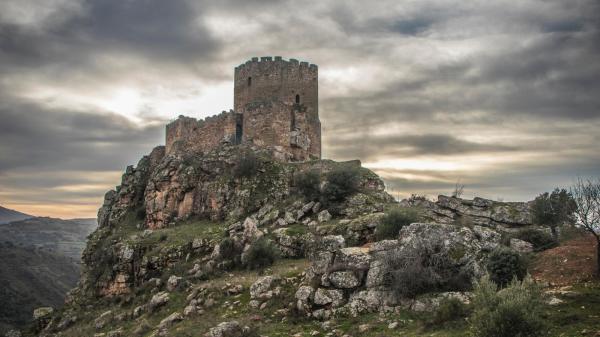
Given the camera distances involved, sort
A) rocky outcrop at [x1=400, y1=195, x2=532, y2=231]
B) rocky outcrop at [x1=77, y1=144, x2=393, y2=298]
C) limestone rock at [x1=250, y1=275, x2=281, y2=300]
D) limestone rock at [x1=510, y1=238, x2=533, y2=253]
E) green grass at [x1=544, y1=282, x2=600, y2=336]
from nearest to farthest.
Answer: green grass at [x1=544, y1=282, x2=600, y2=336], limestone rock at [x1=250, y1=275, x2=281, y2=300], limestone rock at [x1=510, y1=238, x2=533, y2=253], rocky outcrop at [x1=77, y1=144, x2=393, y2=298], rocky outcrop at [x1=400, y1=195, x2=532, y2=231]

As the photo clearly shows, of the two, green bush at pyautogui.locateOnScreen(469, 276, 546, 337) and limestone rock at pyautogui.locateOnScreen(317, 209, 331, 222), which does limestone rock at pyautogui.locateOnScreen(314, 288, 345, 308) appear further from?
limestone rock at pyautogui.locateOnScreen(317, 209, 331, 222)

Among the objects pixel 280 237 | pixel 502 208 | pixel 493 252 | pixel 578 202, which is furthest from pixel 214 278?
pixel 502 208

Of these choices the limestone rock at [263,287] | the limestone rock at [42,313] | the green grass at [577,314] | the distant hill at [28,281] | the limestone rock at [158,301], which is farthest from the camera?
the distant hill at [28,281]

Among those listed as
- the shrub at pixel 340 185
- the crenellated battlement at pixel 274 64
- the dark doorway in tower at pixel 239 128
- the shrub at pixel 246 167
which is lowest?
the shrub at pixel 340 185

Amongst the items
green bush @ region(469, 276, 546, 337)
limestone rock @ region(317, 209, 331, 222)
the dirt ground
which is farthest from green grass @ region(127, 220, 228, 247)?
green bush @ region(469, 276, 546, 337)

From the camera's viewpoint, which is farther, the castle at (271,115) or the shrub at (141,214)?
the shrub at (141,214)

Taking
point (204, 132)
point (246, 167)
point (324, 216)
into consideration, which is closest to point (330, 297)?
point (324, 216)

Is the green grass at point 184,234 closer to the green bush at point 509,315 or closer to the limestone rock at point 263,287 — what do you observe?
the limestone rock at point 263,287

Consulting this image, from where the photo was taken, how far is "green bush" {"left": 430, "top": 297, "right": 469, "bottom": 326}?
1320 cm

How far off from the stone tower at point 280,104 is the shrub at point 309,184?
7339 millimetres

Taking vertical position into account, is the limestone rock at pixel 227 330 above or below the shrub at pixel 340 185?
below

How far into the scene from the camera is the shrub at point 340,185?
28.2 metres

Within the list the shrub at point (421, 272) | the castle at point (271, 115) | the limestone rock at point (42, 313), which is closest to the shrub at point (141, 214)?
the castle at point (271, 115)

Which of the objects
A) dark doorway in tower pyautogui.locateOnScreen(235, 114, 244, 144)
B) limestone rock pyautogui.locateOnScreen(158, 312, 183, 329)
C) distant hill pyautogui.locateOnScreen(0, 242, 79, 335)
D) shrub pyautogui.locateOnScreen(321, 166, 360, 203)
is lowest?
distant hill pyautogui.locateOnScreen(0, 242, 79, 335)
